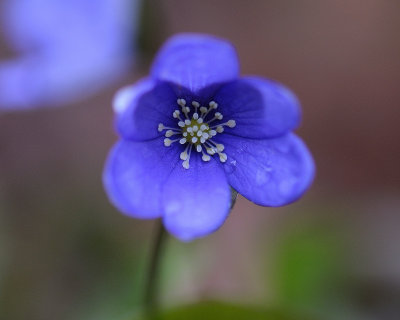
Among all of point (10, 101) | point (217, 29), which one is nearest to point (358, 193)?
point (217, 29)

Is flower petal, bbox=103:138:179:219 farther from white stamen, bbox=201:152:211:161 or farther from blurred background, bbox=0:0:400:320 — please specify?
blurred background, bbox=0:0:400:320

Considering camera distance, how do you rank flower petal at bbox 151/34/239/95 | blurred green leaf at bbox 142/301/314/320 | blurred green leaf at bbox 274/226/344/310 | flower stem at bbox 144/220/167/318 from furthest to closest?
blurred green leaf at bbox 274/226/344/310, blurred green leaf at bbox 142/301/314/320, flower stem at bbox 144/220/167/318, flower petal at bbox 151/34/239/95

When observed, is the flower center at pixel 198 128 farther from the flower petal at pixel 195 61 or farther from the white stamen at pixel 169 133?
the flower petal at pixel 195 61

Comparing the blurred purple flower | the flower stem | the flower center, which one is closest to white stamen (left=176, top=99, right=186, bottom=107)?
the flower center


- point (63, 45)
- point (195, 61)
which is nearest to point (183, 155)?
point (195, 61)

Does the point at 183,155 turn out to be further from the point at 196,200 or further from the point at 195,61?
the point at 195,61

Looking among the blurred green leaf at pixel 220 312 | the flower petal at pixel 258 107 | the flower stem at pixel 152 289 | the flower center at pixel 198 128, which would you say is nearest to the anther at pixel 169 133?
the flower center at pixel 198 128

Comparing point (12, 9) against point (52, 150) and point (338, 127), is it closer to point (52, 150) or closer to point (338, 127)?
point (52, 150)
